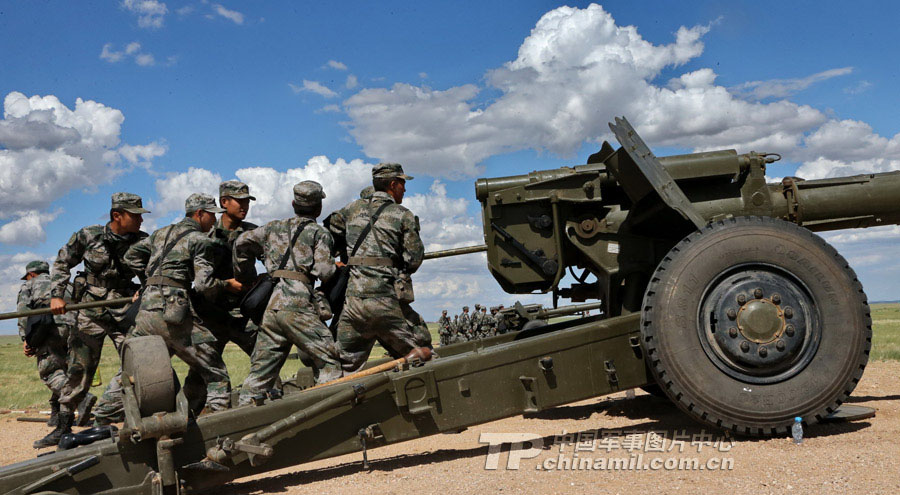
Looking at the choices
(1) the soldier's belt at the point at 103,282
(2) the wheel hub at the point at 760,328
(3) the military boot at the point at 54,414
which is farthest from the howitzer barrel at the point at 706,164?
(3) the military boot at the point at 54,414

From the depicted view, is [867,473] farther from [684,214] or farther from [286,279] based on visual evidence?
[286,279]

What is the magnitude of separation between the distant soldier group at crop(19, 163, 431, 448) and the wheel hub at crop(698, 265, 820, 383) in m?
2.58

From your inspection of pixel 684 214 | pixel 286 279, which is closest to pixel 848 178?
pixel 684 214

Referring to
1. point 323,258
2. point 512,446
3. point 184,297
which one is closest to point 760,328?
point 512,446

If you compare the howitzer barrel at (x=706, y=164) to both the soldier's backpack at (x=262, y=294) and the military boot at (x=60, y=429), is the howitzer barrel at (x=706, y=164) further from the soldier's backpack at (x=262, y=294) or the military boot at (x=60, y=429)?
the military boot at (x=60, y=429)

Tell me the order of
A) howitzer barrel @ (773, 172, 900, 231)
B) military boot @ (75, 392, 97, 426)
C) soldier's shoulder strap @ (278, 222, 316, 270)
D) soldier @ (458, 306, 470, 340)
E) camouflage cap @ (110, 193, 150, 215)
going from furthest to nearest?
1. soldier @ (458, 306, 470, 340)
2. military boot @ (75, 392, 97, 426)
3. camouflage cap @ (110, 193, 150, 215)
4. soldier's shoulder strap @ (278, 222, 316, 270)
5. howitzer barrel @ (773, 172, 900, 231)

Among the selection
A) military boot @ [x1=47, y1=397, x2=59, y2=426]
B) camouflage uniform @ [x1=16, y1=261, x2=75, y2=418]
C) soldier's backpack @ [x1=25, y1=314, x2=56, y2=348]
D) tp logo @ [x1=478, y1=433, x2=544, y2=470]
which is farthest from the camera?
soldier's backpack @ [x1=25, y1=314, x2=56, y2=348]

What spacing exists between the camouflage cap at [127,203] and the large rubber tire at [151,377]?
362 centimetres

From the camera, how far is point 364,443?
188 inches

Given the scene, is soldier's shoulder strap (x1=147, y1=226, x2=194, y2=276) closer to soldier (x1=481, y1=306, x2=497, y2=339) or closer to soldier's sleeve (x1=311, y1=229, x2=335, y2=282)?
soldier's sleeve (x1=311, y1=229, x2=335, y2=282)

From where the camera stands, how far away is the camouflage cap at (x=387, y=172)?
6.87 m

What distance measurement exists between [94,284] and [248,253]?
2.32 metres

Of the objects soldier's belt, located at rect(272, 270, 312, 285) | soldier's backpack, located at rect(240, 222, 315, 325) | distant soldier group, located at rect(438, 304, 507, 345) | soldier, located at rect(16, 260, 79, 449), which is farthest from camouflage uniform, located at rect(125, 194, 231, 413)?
distant soldier group, located at rect(438, 304, 507, 345)

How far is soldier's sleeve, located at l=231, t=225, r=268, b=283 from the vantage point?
662cm
